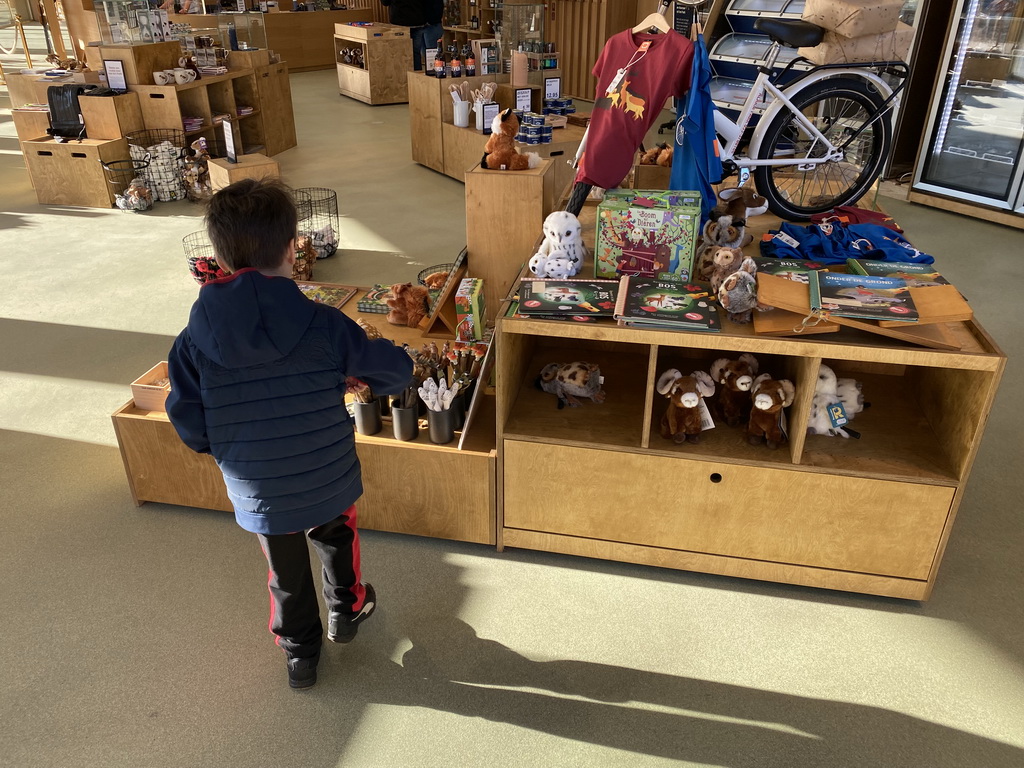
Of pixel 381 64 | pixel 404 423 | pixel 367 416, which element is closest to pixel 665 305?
pixel 404 423

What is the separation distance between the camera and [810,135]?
3.35m

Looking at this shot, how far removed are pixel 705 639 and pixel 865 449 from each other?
72cm

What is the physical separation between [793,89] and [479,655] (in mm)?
2490

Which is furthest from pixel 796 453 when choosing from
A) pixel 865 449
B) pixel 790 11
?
pixel 790 11

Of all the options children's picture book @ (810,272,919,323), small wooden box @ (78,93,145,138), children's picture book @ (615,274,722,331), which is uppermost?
children's picture book @ (810,272,919,323)

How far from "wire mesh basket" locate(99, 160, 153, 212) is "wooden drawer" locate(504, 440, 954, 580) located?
16.0ft

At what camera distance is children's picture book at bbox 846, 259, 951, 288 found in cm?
228

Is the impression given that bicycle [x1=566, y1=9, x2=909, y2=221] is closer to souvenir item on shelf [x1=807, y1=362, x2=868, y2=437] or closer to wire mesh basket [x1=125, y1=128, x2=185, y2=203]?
souvenir item on shelf [x1=807, y1=362, x2=868, y2=437]

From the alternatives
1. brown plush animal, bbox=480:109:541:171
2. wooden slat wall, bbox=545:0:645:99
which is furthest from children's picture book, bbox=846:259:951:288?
wooden slat wall, bbox=545:0:645:99

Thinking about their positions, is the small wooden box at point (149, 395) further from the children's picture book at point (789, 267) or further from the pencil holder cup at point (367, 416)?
the children's picture book at point (789, 267)

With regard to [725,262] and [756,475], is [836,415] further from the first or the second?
[725,262]

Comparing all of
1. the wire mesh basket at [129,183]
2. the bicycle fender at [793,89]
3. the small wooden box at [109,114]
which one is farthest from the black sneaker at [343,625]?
the small wooden box at [109,114]

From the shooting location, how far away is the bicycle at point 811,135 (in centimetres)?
315

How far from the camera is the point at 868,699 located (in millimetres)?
2027
